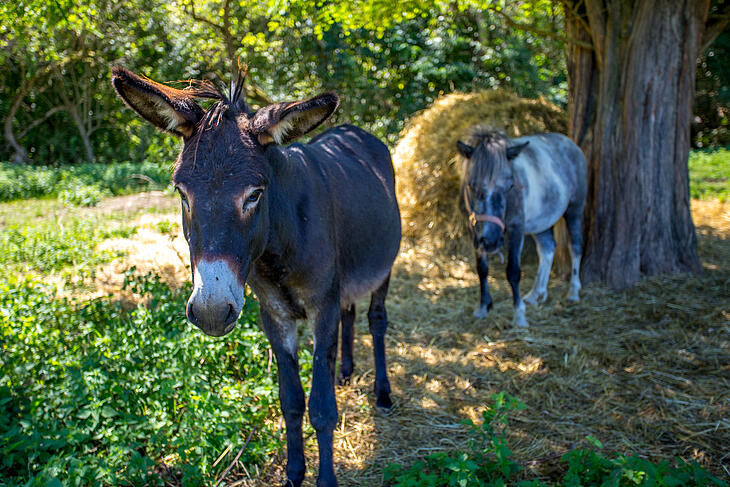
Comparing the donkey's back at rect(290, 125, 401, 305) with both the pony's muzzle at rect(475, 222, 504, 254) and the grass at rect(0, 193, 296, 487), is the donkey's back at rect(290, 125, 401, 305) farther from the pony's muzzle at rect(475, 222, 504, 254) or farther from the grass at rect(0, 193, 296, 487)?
the pony's muzzle at rect(475, 222, 504, 254)

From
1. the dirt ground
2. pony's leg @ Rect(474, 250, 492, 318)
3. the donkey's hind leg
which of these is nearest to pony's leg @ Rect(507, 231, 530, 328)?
the dirt ground

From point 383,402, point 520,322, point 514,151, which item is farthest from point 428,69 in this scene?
point 383,402

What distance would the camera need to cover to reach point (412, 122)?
28.1 feet

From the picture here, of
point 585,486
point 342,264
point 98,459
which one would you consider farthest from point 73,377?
A: point 585,486

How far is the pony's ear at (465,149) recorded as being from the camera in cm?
542

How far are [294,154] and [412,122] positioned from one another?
6.09 meters

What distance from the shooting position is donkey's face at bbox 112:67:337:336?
190cm

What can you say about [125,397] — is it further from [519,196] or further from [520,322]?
[519,196]

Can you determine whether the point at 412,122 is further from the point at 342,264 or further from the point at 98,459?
the point at 98,459

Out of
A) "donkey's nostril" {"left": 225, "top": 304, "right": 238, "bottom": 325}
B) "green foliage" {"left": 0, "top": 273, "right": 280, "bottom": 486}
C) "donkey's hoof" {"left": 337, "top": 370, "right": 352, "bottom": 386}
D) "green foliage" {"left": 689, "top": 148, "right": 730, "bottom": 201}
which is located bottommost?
"donkey's hoof" {"left": 337, "top": 370, "right": 352, "bottom": 386}

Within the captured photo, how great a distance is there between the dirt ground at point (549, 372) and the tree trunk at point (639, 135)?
1.44ft

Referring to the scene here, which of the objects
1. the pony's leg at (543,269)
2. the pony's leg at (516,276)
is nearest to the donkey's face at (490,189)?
the pony's leg at (516,276)

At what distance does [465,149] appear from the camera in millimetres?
5434

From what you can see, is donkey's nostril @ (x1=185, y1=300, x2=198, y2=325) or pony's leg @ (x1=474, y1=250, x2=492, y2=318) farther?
pony's leg @ (x1=474, y1=250, x2=492, y2=318)
